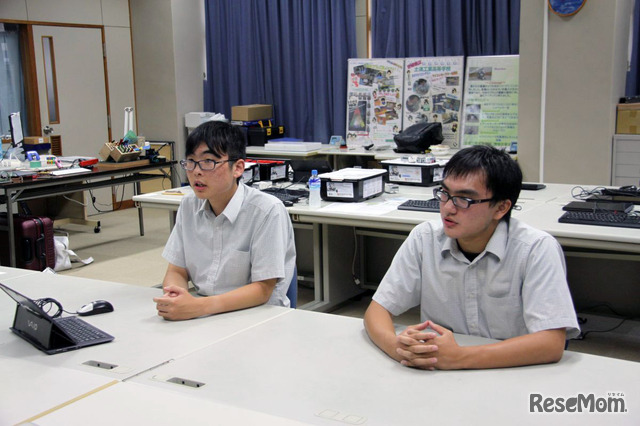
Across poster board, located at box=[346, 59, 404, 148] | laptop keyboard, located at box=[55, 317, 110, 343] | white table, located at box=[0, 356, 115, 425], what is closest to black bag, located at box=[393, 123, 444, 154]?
poster board, located at box=[346, 59, 404, 148]

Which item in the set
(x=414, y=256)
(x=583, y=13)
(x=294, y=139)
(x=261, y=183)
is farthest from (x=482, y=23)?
(x=414, y=256)

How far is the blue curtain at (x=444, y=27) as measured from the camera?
5742mm

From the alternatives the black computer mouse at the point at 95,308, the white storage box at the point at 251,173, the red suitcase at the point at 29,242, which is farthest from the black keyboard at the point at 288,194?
the red suitcase at the point at 29,242

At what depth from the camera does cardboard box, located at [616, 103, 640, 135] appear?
15.8 ft

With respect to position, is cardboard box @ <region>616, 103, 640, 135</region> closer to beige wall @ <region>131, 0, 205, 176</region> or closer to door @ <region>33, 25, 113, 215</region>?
beige wall @ <region>131, 0, 205, 176</region>

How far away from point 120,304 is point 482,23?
4601 millimetres

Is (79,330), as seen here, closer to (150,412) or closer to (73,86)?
(150,412)

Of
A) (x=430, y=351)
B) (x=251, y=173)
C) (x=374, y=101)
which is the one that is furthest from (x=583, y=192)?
(x=374, y=101)

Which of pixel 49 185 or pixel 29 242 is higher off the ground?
pixel 49 185

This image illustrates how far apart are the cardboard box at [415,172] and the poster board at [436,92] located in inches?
72.2

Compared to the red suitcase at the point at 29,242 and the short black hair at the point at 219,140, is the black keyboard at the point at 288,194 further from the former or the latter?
the red suitcase at the point at 29,242

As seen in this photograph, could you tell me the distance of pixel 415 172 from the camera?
4137 millimetres

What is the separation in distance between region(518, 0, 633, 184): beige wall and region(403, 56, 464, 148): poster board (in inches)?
32.8

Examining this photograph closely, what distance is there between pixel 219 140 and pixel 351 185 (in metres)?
1.60
